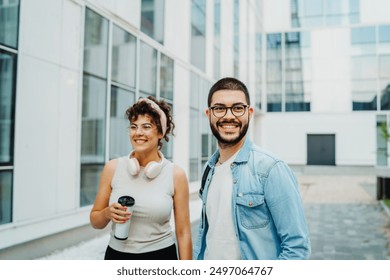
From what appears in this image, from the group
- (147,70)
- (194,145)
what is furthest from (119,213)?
(194,145)

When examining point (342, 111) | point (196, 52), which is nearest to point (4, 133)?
point (196, 52)

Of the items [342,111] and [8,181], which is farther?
[342,111]

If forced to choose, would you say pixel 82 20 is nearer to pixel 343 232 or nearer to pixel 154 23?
pixel 154 23

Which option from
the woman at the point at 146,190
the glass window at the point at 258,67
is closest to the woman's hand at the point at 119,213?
the woman at the point at 146,190

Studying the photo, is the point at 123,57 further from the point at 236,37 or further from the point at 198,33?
the point at 236,37

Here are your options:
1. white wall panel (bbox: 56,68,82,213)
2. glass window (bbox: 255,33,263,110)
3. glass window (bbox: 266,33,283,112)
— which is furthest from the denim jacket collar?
glass window (bbox: 255,33,263,110)

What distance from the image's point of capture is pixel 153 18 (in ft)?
15.3

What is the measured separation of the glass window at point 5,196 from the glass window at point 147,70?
2221 mm

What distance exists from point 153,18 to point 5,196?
300cm

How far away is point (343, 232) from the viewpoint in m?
4.56

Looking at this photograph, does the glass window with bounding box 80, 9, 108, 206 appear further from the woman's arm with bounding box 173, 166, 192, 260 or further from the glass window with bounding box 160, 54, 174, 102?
the woman's arm with bounding box 173, 166, 192, 260

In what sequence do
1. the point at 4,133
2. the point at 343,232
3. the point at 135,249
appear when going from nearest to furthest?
1. the point at 135,249
2. the point at 4,133
3. the point at 343,232

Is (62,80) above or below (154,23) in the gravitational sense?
below
